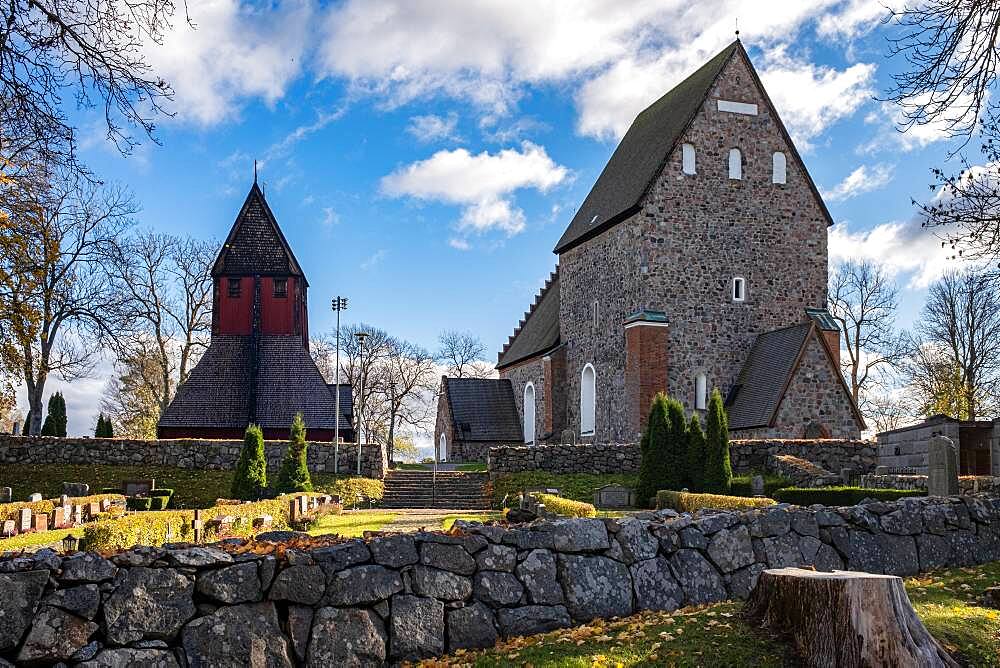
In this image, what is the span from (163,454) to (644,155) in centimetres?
1791

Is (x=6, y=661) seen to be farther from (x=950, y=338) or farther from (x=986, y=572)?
(x=950, y=338)

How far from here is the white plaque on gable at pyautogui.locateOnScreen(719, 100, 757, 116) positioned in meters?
29.3

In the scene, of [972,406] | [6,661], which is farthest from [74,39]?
[972,406]

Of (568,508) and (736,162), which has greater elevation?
(736,162)

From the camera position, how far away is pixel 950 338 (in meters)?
38.2

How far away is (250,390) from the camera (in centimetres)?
3422

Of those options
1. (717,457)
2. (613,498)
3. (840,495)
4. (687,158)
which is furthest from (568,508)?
(687,158)

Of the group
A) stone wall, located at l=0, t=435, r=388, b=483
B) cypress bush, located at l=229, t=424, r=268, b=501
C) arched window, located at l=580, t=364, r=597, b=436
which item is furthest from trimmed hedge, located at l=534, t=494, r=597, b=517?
arched window, located at l=580, t=364, r=597, b=436

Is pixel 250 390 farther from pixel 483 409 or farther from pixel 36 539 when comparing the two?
pixel 36 539

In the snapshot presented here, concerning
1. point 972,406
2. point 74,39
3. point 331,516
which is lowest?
point 331,516

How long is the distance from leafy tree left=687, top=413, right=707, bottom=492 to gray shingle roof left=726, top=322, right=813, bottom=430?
516 centimetres

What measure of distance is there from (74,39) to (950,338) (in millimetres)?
37992

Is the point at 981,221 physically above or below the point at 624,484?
above

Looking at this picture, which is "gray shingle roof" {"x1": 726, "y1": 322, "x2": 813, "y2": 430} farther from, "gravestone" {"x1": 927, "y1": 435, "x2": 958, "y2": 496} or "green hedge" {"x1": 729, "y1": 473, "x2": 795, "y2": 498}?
"gravestone" {"x1": 927, "y1": 435, "x2": 958, "y2": 496}
